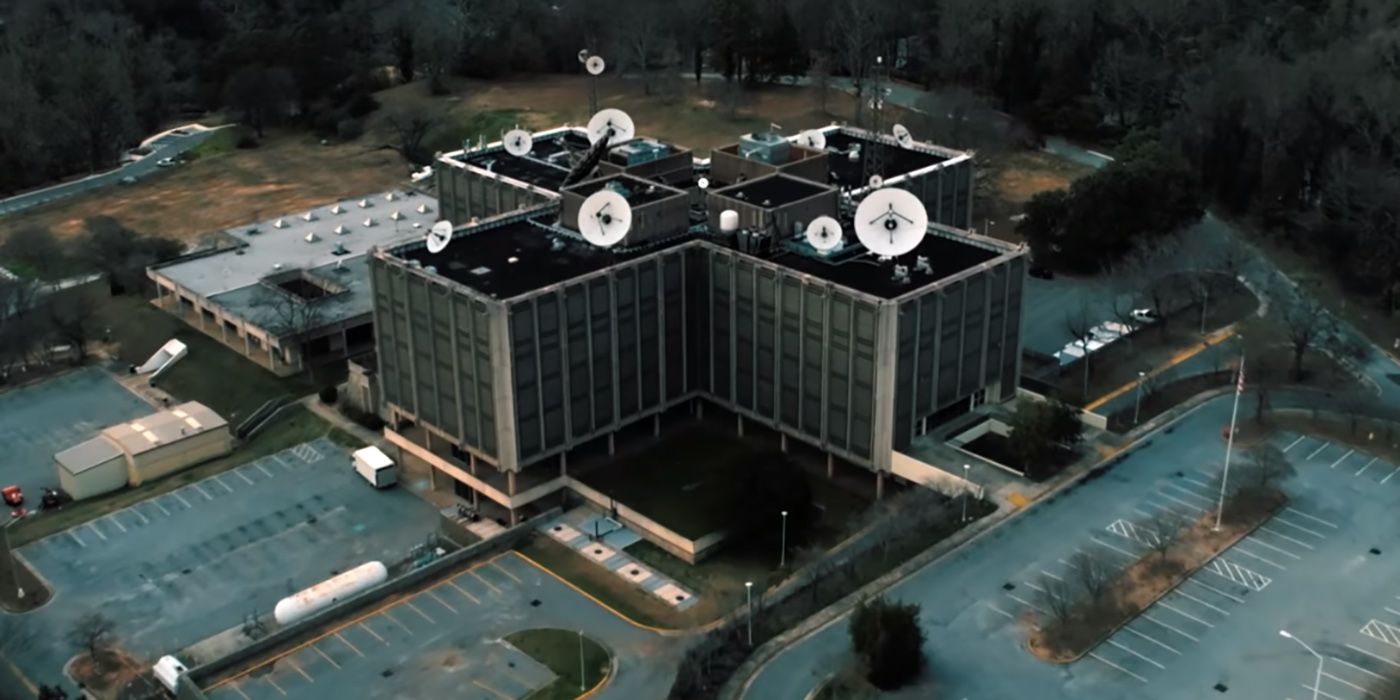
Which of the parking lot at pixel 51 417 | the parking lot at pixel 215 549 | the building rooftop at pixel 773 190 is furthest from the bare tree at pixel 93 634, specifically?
the building rooftop at pixel 773 190

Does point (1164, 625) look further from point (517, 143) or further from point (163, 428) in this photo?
point (163, 428)

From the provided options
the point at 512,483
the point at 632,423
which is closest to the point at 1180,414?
the point at 632,423

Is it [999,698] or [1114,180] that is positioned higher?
[1114,180]

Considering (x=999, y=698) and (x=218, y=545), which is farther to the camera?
(x=218, y=545)

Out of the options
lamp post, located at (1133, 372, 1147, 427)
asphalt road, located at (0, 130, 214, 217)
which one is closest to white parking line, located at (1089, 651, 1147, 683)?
lamp post, located at (1133, 372, 1147, 427)

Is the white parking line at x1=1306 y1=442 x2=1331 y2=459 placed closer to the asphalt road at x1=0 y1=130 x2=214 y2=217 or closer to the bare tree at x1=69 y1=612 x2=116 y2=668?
the bare tree at x1=69 y1=612 x2=116 y2=668

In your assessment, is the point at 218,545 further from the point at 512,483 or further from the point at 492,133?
the point at 492,133
